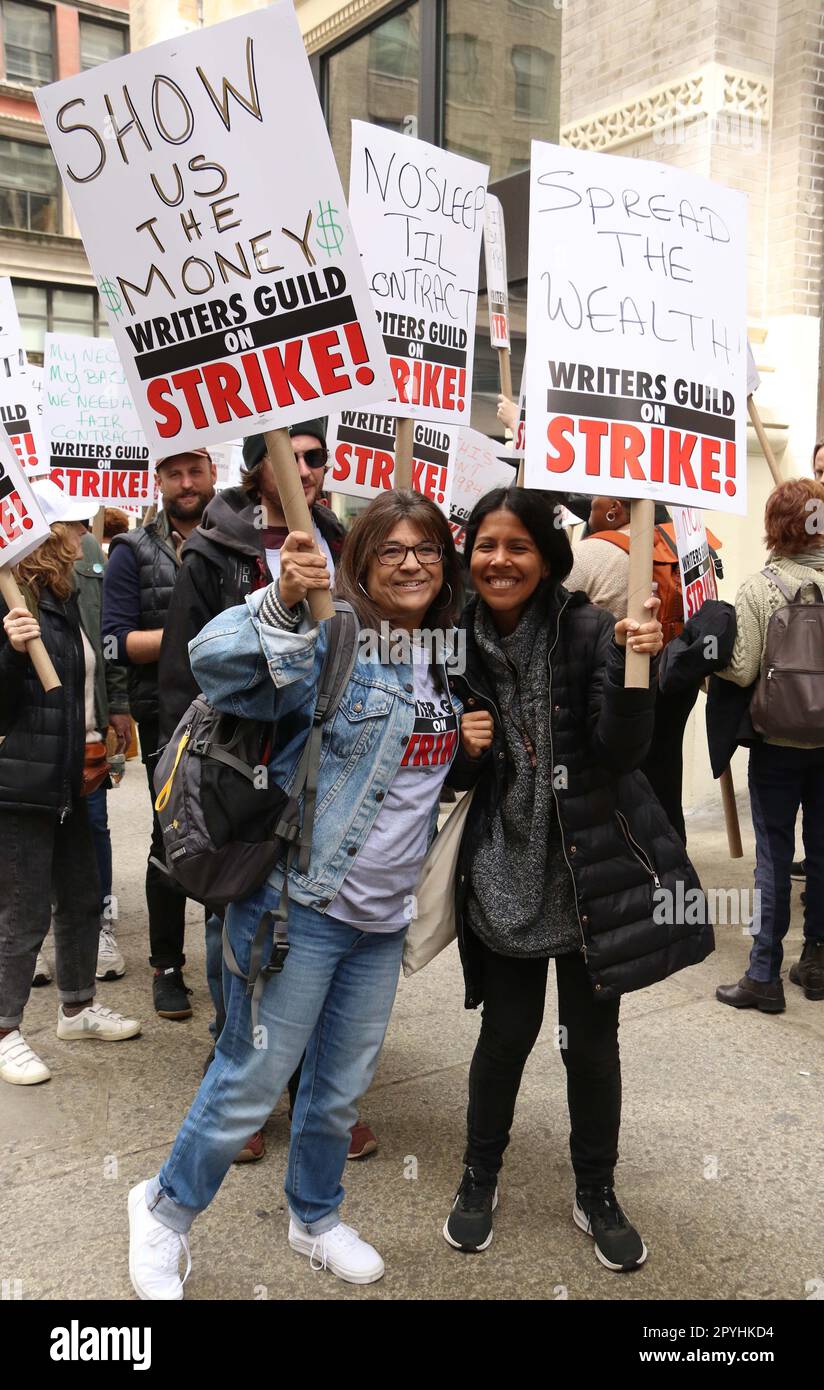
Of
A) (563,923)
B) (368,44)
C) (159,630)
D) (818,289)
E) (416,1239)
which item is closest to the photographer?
(563,923)

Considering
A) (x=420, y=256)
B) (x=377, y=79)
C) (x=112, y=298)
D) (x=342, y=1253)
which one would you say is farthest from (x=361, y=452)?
(x=377, y=79)

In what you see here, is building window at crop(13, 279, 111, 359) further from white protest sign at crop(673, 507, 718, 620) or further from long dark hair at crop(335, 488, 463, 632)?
long dark hair at crop(335, 488, 463, 632)

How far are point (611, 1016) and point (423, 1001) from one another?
1.79 metres

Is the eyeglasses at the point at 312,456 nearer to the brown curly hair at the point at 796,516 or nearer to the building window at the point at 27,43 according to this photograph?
the brown curly hair at the point at 796,516

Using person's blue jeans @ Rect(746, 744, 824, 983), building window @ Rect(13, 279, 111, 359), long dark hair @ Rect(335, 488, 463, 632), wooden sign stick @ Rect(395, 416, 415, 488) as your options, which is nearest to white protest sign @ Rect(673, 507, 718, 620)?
person's blue jeans @ Rect(746, 744, 824, 983)

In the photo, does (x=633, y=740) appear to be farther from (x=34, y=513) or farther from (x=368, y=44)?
(x=368, y=44)

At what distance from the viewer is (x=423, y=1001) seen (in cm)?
446

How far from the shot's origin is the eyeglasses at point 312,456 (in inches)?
130

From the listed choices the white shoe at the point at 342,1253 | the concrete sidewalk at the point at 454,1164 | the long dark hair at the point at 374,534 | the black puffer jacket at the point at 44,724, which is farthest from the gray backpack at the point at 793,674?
the black puffer jacket at the point at 44,724

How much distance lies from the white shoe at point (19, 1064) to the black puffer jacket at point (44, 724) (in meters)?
0.81

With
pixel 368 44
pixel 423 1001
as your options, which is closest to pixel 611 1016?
pixel 423 1001

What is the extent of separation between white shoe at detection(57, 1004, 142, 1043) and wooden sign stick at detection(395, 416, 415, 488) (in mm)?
2209

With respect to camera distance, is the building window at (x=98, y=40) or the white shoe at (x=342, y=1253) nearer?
the white shoe at (x=342, y=1253)

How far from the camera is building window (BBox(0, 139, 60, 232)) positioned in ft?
95.2
